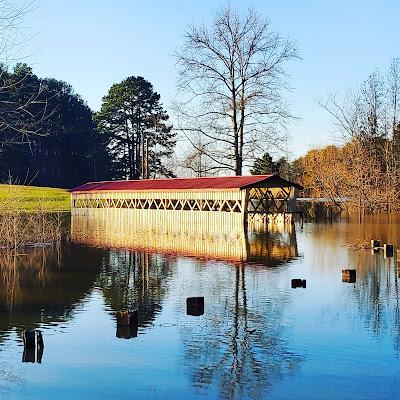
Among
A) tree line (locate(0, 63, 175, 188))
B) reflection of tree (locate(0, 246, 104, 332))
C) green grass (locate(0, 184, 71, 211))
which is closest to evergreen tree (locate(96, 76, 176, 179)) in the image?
tree line (locate(0, 63, 175, 188))

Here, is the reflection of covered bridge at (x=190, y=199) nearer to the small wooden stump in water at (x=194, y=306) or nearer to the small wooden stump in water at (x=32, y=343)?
the small wooden stump in water at (x=194, y=306)

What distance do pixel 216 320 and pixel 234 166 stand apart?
33.7 meters

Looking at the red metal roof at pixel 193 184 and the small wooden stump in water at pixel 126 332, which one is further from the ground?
the red metal roof at pixel 193 184

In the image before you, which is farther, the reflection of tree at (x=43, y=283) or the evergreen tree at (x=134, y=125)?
the evergreen tree at (x=134, y=125)

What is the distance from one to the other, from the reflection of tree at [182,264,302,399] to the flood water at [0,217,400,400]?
0.07 ft

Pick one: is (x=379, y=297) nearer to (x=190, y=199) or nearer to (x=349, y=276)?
(x=349, y=276)

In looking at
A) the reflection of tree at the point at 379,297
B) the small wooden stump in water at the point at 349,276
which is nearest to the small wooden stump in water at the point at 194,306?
the reflection of tree at the point at 379,297

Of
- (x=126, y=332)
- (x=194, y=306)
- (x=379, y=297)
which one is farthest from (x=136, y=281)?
(x=379, y=297)

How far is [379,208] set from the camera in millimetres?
49625

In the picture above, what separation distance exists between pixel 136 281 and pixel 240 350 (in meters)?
7.32

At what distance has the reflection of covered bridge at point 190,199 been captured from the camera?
36.3 metres

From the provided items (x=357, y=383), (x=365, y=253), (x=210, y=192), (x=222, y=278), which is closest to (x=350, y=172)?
(x=210, y=192)

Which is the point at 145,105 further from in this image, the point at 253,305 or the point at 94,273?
the point at 253,305

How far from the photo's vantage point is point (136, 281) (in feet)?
55.3
